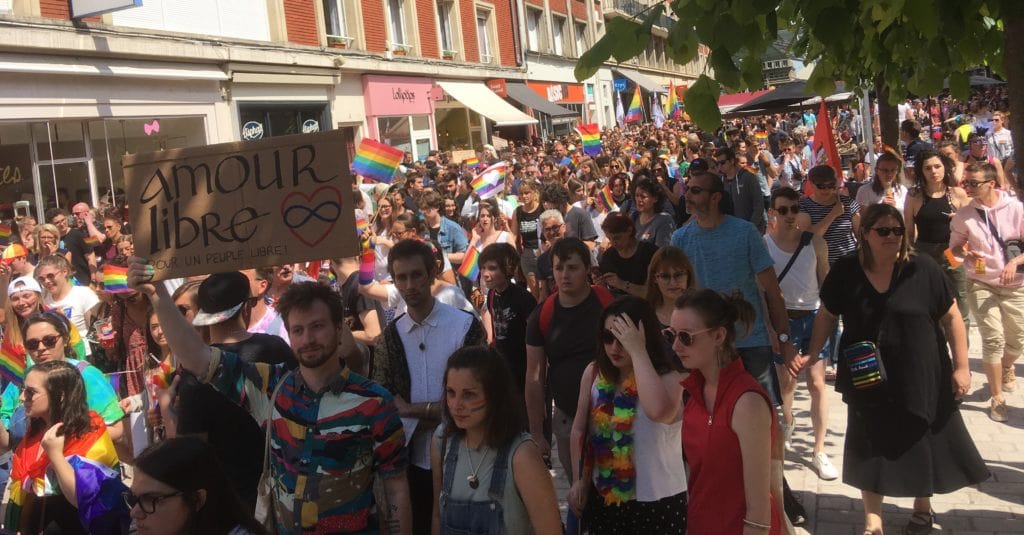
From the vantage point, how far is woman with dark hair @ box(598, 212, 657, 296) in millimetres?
6031

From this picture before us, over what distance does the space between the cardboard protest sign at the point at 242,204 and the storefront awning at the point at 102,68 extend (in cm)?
1079

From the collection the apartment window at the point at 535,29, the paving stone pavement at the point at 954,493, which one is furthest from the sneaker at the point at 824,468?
the apartment window at the point at 535,29

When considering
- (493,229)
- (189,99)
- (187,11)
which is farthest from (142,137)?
(493,229)

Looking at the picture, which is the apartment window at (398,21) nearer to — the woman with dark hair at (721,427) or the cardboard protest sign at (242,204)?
the cardboard protest sign at (242,204)

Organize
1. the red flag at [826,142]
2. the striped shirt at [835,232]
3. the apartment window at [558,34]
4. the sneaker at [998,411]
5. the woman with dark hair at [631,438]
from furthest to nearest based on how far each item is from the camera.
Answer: the apartment window at [558,34] < the red flag at [826,142] < the striped shirt at [835,232] < the sneaker at [998,411] < the woman with dark hair at [631,438]

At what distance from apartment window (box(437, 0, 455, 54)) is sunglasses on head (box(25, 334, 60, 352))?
77.0 feet

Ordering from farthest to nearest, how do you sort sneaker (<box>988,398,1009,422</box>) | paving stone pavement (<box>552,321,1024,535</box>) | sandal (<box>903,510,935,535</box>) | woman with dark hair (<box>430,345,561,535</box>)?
sneaker (<box>988,398,1009,422</box>)
paving stone pavement (<box>552,321,1024,535</box>)
sandal (<box>903,510,935,535</box>)
woman with dark hair (<box>430,345,561,535</box>)

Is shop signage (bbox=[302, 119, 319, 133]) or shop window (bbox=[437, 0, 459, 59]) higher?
shop window (bbox=[437, 0, 459, 59])

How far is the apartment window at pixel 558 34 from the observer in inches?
1506

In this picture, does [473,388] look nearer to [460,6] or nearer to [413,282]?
[413,282]

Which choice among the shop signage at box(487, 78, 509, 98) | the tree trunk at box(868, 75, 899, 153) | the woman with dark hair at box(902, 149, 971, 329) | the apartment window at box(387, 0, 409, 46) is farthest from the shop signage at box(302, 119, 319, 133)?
the woman with dark hair at box(902, 149, 971, 329)

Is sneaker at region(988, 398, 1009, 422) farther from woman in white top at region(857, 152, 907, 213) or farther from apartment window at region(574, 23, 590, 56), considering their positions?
apartment window at region(574, 23, 590, 56)

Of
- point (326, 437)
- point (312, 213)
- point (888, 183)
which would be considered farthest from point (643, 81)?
point (326, 437)

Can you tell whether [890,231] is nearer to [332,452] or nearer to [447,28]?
[332,452]
